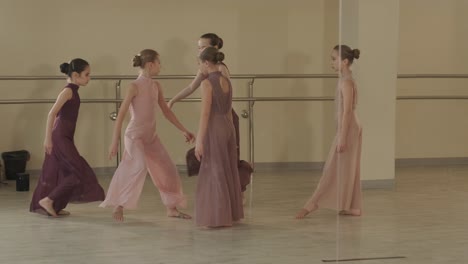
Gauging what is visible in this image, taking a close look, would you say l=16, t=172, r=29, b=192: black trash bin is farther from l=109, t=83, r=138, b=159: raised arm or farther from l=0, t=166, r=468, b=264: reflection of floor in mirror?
l=109, t=83, r=138, b=159: raised arm

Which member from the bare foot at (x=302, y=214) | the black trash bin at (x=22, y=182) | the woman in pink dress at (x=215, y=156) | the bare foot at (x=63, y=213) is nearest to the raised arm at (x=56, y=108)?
the bare foot at (x=63, y=213)

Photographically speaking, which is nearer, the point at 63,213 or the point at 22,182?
the point at 63,213

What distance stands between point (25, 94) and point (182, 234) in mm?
3782

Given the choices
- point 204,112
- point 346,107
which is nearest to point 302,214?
point 204,112

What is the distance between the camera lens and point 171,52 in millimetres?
9594

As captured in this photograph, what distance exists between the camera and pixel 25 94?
30.3 ft

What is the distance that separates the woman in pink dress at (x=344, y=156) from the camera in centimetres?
507

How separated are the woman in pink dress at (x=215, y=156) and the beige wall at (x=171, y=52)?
2.79m

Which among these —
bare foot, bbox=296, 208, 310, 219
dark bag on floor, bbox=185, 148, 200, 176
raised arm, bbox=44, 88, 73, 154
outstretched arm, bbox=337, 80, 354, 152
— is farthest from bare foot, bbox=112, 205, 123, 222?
outstretched arm, bbox=337, 80, 354, 152

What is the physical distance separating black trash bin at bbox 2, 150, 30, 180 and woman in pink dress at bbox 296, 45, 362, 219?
3508 millimetres

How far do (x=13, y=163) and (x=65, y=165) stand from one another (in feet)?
7.44

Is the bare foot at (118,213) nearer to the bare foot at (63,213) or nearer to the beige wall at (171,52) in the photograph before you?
the bare foot at (63,213)

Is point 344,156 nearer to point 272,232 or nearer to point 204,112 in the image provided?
point 272,232

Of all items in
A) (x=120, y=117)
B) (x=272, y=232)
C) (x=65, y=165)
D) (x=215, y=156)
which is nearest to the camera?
(x=272, y=232)
